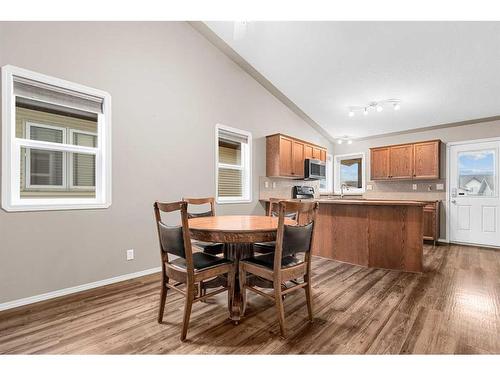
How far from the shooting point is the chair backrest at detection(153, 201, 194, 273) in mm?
1616

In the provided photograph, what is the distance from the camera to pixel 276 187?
4.87 m

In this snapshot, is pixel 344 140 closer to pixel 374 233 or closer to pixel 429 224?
pixel 429 224

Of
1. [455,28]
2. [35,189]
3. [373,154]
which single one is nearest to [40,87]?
[35,189]

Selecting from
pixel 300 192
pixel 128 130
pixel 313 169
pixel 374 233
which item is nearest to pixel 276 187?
pixel 300 192

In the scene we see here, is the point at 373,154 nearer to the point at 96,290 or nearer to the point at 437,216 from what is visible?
the point at 437,216

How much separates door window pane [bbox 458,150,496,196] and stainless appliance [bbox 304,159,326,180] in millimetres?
2598

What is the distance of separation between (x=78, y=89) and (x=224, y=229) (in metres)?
2.17

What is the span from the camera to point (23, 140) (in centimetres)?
220

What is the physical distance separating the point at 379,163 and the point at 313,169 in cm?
167

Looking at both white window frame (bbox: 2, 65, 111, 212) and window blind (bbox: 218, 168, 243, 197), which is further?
window blind (bbox: 218, 168, 243, 197)

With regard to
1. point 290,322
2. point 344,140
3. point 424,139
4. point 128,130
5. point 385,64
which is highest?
point 385,64

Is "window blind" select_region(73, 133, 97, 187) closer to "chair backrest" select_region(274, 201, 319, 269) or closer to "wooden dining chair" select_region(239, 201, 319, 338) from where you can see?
"wooden dining chair" select_region(239, 201, 319, 338)

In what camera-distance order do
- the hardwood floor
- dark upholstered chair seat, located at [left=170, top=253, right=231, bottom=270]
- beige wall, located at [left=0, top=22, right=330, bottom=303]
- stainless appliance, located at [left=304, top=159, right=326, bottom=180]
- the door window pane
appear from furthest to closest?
stainless appliance, located at [left=304, top=159, right=326, bottom=180], the door window pane, beige wall, located at [left=0, top=22, right=330, bottom=303], dark upholstered chair seat, located at [left=170, top=253, right=231, bottom=270], the hardwood floor

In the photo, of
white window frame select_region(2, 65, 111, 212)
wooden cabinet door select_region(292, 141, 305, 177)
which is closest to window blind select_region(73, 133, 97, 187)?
white window frame select_region(2, 65, 111, 212)
